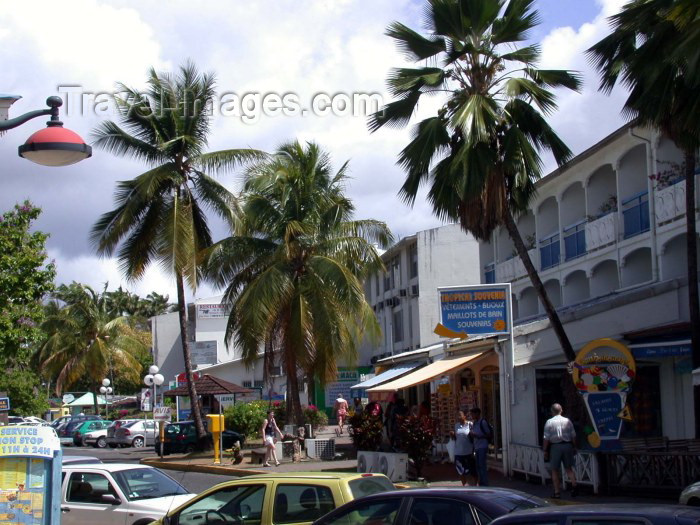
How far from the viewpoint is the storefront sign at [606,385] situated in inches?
705

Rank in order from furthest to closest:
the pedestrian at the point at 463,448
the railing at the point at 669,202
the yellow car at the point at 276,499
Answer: the railing at the point at 669,202 < the pedestrian at the point at 463,448 < the yellow car at the point at 276,499

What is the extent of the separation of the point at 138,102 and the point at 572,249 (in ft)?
52.7

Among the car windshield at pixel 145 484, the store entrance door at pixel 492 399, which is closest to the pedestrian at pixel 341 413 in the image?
the store entrance door at pixel 492 399

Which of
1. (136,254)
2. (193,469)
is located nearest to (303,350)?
(193,469)

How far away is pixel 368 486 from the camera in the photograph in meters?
9.20

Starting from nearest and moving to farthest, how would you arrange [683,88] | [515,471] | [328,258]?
[683,88]
[515,471]
[328,258]

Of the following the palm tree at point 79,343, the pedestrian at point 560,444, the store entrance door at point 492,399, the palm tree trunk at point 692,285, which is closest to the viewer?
the pedestrian at point 560,444

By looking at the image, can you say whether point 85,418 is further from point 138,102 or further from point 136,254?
point 138,102

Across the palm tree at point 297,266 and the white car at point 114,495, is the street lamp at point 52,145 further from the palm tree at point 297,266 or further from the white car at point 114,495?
the palm tree at point 297,266

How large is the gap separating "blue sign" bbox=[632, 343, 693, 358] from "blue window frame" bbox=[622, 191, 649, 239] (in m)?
7.25

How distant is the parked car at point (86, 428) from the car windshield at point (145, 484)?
118 feet

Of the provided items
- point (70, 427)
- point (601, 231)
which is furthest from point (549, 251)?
point (70, 427)

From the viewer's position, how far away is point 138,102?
105 ft

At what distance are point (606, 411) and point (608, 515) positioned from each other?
12884 mm
